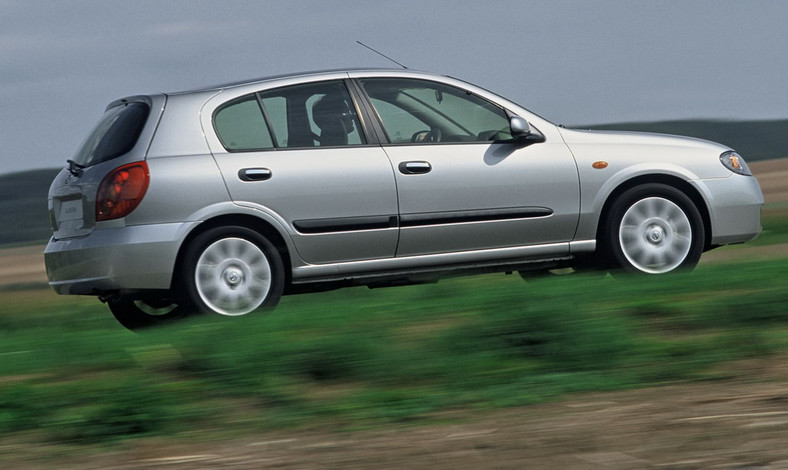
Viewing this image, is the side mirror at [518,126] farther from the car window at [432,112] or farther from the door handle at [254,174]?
the door handle at [254,174]

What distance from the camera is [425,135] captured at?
26.4ft

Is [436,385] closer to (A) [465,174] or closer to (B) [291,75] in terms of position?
(A) [465,174]

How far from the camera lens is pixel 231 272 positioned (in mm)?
7391

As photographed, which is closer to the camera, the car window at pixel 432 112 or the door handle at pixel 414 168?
the door handle at pixel 414 168

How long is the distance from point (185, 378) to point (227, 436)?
78 cm

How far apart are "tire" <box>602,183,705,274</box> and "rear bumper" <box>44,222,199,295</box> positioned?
301 cm

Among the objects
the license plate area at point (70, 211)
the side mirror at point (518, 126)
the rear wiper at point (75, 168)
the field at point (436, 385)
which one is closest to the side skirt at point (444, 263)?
the side mirror at point (518, 126)

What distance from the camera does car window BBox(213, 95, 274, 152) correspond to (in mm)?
7535

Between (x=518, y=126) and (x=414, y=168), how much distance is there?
79 cm

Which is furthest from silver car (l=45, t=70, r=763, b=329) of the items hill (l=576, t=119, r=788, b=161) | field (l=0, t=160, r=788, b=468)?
hill (l=576, t=119, r=788, b=161)

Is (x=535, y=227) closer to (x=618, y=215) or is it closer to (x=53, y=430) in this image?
(x=618, y=215)

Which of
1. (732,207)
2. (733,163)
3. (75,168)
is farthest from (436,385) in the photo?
(733,163)

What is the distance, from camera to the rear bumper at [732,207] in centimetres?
845

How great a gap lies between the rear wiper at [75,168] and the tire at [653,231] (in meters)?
3.64
